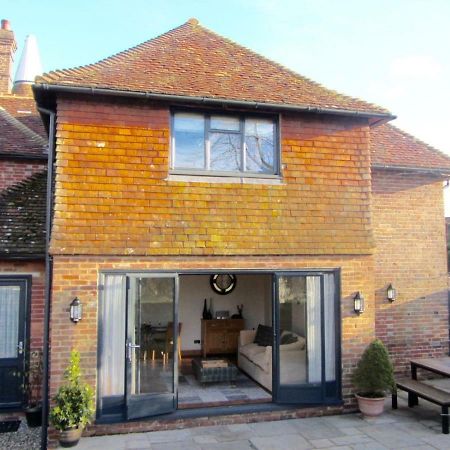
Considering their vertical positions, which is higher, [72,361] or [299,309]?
→ [299,309]

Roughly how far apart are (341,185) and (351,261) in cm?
139

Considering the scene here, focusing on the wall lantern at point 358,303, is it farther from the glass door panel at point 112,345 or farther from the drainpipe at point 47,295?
the drainpipe at point 47,295

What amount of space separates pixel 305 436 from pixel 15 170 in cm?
764

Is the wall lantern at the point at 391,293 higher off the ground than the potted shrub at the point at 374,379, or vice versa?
the wall lantern at the point at 391,293

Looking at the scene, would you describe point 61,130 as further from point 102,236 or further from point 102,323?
point 102,323

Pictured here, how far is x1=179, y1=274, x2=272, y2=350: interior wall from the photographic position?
38.8 feet

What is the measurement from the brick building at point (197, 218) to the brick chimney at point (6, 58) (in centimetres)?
685

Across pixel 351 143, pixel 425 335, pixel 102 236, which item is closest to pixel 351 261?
pixel 351 143

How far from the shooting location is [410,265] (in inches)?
384

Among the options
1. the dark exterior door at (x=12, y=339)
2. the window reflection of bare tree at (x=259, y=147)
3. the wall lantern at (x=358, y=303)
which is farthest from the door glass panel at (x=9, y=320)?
the wall lantern at (x=358, y=303)

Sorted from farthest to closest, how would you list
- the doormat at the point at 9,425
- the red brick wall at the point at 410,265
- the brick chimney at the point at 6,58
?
the brick chimney at the point at 6,58 → the red brick wall at the point at 410,265 → the doormat at the point at 9,425

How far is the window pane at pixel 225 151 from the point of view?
25.3ft

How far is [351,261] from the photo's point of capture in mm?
7953

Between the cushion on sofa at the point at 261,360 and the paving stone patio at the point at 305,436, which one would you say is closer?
the paving stone patio at the point at 305,436
